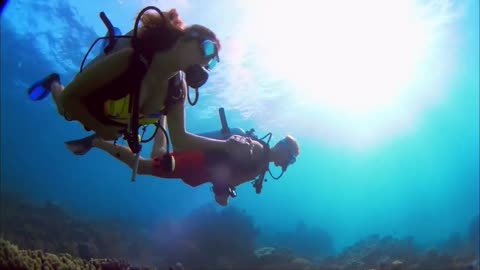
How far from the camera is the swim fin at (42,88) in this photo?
376 centimetres

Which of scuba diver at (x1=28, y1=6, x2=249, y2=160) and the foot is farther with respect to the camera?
the foot

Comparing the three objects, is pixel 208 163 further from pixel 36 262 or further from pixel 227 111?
pixel 227 111

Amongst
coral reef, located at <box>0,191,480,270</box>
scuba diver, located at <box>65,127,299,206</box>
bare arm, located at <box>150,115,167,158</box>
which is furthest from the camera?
coral reef, located at <box>0,191,480,270</box>

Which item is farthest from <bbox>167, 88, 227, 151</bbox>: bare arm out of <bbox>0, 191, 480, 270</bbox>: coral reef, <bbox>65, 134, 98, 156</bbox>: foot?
<bbox>0, 191, 480, 270</bbox>: coral reef

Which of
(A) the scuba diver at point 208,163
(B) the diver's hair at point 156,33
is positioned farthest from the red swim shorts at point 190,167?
(B) the diver's hair at point 156,33

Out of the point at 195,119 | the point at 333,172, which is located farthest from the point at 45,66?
the point at 333,172

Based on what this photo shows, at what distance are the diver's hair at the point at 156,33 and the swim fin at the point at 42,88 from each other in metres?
1.69

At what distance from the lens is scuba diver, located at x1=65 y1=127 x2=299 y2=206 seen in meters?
4.30

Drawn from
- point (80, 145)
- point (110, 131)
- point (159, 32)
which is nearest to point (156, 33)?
point (159, 32)

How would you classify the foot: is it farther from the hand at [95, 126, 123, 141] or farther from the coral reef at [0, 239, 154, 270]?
the coral reef at [0, 239, 154, 270]

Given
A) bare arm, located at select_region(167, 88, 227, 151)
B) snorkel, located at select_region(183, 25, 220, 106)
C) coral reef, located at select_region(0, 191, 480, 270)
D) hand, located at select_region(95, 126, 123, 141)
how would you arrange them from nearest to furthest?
1. snorkel, located at select_region(183, 25, 220, 106)
2. hand, located at select_region(95, 126, 123, 141)
3. bare arm, located at select_region(167, 88, 227, 151)
4. coral reef, located at select_region(0, 191, 480, 270)

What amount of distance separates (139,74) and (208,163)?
2642 mm

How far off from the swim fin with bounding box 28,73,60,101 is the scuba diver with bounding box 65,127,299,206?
71 cm

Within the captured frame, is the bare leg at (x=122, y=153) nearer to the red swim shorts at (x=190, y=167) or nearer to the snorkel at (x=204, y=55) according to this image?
the red swim shorts at (x=190, y=167)
